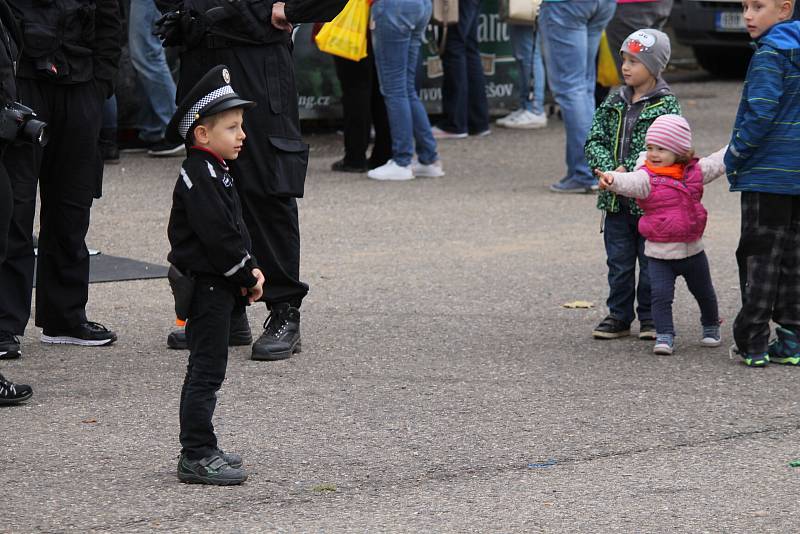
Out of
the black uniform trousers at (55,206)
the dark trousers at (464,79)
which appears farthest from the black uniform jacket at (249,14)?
the dark trousers at (464,79)

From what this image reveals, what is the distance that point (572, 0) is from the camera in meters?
9.89

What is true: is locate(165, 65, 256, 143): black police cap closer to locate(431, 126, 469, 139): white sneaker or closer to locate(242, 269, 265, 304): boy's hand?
locate(242, 269, 265, 304): boy's hand

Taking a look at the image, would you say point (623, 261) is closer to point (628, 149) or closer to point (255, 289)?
point (628, 149)

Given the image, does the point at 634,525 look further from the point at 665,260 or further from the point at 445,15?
the point at 445,15

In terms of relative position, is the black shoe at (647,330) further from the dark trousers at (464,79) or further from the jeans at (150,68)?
the dark trousers at (464,79)

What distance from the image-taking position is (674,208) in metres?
6.28

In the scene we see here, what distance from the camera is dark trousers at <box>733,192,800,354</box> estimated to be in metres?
6.09

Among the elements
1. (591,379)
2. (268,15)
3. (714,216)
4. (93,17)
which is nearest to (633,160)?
(591,379)

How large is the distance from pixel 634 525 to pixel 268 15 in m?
2.90

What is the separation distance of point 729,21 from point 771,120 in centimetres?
1084

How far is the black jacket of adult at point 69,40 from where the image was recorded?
6.11m

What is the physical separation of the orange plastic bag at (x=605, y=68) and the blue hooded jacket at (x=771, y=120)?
17.8 feet

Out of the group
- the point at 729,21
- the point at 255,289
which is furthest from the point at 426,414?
the point at 729,21

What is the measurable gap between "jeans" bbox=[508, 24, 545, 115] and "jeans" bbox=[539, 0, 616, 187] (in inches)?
106
